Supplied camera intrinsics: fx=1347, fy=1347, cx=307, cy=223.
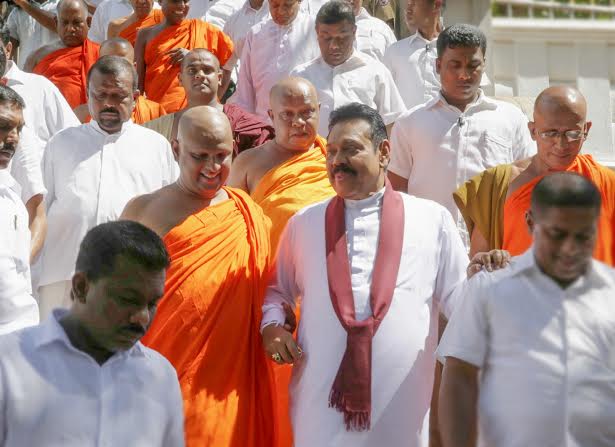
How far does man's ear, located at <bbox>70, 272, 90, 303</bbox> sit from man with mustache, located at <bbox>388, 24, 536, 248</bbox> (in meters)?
3.68

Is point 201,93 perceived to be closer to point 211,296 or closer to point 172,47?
point 172,47

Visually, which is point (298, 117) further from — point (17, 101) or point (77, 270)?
point (77, 270)

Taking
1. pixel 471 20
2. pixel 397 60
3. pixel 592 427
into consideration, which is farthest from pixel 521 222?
pixel 471 20

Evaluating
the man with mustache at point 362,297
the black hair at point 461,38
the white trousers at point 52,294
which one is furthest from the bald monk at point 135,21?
the man with mustache at point 362,297

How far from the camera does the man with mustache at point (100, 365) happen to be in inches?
152

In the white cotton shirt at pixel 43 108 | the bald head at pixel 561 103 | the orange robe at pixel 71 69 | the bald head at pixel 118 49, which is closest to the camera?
the bald head at pixel 561 103

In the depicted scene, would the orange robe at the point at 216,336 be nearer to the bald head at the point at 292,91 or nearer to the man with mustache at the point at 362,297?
the man with mustache at the point at 362,297

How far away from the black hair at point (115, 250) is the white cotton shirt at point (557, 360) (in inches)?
43.2

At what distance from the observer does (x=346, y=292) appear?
18.3 ft

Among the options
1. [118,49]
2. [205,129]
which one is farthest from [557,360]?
[118,49]

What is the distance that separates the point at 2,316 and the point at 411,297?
5.52ft

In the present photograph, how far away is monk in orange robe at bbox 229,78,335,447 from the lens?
6.95 m

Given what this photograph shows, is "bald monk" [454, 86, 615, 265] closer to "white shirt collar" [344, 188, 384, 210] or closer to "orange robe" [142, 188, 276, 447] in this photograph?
"white shirt collar" [344, 188, 384, 210]

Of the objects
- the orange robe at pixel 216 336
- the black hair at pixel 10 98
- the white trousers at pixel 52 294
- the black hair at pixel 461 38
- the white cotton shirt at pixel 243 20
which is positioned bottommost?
the white trousers at pixel 52 294
